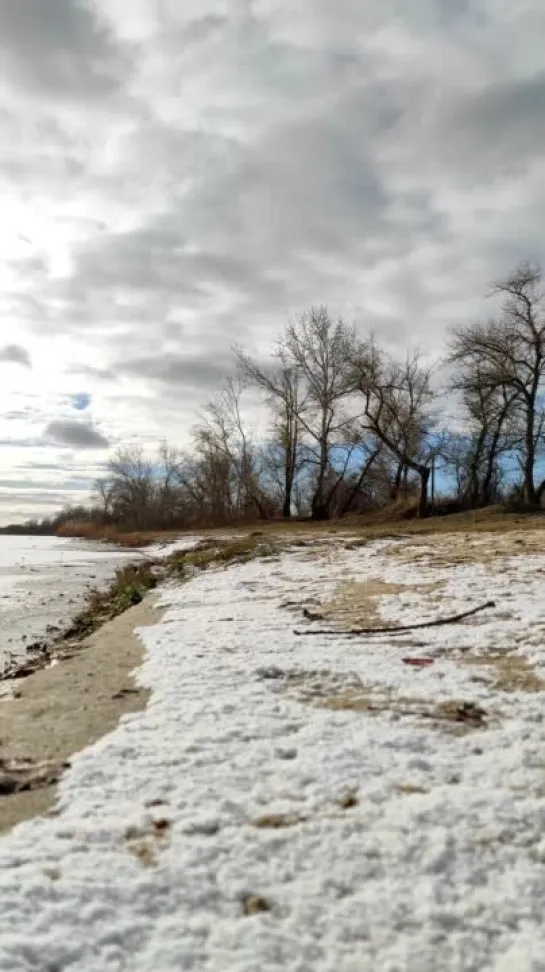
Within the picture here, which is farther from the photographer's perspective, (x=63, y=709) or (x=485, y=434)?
(x=485, y=434)

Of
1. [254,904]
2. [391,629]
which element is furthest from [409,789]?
[391,629]

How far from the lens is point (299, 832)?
2.37 metres

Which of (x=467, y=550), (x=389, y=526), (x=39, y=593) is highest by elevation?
(x=389, y=526)

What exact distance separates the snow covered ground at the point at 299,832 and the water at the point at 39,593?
12.9ft

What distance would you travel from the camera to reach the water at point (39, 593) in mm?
8383

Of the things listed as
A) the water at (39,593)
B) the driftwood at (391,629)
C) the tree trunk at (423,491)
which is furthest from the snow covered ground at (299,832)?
the tree trunk at (423,491)

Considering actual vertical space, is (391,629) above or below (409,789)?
above

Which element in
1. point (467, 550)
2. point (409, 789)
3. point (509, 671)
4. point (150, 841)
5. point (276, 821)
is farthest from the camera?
point (467, 550)

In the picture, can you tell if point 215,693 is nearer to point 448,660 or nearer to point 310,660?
point 310,660

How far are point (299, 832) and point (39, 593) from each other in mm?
11484

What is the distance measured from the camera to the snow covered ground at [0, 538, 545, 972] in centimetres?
181

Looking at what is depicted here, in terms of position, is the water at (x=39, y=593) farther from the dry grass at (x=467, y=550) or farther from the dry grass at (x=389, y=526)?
the dry grass at (x=389, y=526)

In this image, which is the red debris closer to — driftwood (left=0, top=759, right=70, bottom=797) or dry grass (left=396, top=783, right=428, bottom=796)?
dry grass (left=396, top=783, right=428, bottom=796)

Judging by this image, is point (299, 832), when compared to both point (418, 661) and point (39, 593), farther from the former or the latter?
point (39, 593)
